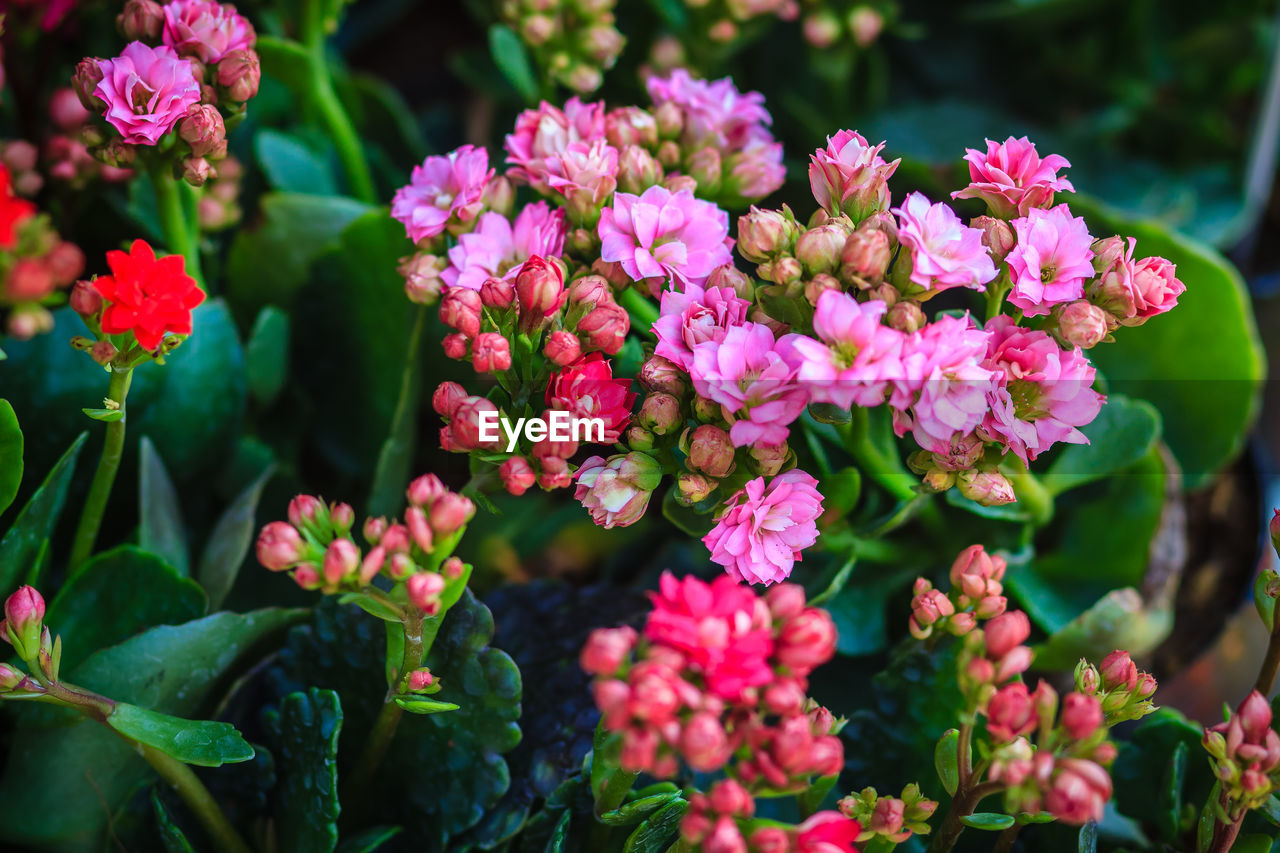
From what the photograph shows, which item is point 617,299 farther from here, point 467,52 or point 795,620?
point 467,52

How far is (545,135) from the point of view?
53 centimetres

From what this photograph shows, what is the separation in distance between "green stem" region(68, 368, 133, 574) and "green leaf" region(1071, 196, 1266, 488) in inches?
23.3

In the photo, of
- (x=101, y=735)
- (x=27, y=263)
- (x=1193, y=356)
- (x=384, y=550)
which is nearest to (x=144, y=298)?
(x=27, y=263)

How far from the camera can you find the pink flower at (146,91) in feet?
1.60

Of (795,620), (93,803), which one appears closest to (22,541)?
(93,803)

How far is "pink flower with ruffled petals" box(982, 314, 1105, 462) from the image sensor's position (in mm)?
445

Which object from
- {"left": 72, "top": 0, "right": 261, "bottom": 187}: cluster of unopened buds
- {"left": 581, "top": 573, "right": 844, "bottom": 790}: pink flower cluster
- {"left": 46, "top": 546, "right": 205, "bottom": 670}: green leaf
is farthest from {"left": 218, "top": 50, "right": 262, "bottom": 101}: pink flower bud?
{"left": 581, "top": 573, "right": 844, "bottom": 790}: pink flower cluster

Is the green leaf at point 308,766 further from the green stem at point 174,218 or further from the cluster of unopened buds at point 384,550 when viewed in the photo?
the green stem at point 174,218

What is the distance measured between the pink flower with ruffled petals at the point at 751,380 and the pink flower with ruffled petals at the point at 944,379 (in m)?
0.04

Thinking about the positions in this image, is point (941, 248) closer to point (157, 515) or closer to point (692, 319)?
point (692, 319)

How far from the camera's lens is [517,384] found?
0.48m

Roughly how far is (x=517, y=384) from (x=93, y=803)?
0.32 meters

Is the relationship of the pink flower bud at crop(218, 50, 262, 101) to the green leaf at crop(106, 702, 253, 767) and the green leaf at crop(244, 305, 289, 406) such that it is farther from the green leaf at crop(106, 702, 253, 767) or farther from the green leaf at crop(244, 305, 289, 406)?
the green leaf at crop(106, 702, 253, 767)

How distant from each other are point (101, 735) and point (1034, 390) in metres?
0.49
